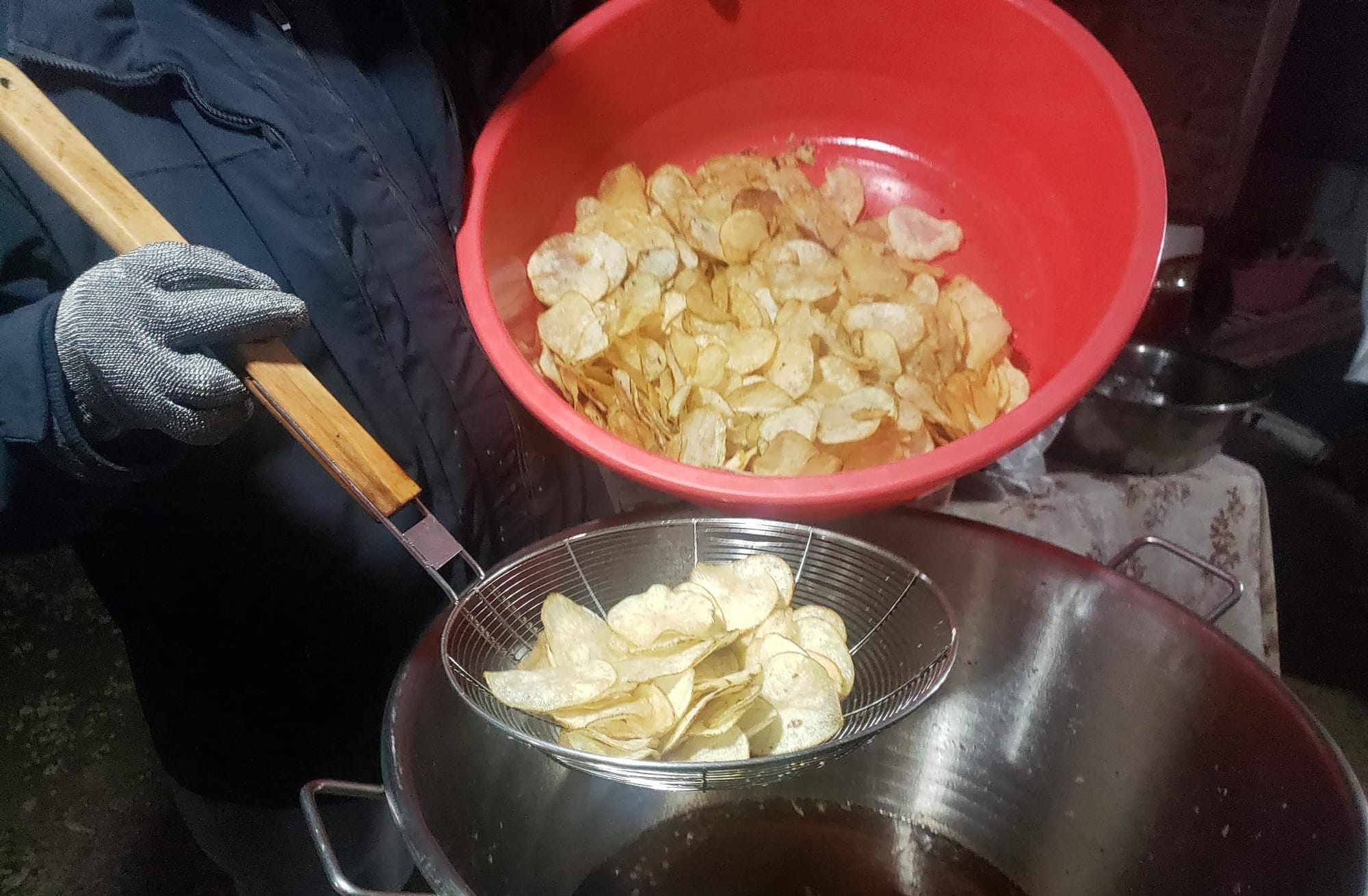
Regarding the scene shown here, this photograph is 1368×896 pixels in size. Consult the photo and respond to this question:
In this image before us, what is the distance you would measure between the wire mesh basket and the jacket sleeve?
234 millimetres

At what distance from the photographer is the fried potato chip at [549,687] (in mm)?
586

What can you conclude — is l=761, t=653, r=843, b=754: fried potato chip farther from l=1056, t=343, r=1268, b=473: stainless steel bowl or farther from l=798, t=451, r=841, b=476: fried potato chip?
l=1056, t=343, r=1268, b=473: stainless steel bowl

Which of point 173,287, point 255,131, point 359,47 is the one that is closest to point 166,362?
point 173,287

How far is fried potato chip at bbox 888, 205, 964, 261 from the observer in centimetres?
80

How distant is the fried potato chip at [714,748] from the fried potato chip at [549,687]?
7cm

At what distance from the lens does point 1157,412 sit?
3.06ft

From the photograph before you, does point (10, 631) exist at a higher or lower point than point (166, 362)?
lower

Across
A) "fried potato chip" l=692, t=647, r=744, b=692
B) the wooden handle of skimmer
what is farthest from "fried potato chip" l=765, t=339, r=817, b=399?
the wooden handle of skimmer

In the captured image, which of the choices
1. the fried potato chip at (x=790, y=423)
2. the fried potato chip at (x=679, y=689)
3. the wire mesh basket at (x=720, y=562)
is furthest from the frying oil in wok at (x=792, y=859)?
the fried potato chip at (x=790, y=423)

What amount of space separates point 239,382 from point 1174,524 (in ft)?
3.17

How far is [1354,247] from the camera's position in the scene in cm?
130

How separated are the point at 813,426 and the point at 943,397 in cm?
13

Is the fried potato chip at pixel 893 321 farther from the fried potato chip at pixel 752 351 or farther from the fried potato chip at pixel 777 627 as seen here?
the fried potato chip at pixel 777 627

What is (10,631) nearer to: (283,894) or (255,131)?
(283,894)
